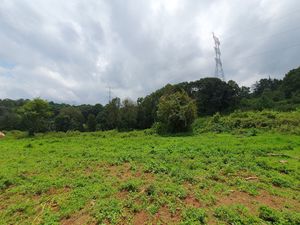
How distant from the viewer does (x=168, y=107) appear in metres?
26.0

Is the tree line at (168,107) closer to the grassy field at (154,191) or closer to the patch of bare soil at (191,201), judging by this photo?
the grassy field at (154,191)

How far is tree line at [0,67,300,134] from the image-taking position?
2633cm

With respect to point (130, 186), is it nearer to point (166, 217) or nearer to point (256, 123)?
point (166, 217)

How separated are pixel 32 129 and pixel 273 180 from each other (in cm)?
3344

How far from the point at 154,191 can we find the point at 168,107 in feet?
66.7

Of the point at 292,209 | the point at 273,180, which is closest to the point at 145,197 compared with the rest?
the point at 292,209

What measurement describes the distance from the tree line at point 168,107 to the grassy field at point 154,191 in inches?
632

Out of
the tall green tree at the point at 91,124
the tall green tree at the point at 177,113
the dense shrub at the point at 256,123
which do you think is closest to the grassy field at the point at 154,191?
the dense shrub at the point at 256,123

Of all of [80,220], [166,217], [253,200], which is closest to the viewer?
[166,217]

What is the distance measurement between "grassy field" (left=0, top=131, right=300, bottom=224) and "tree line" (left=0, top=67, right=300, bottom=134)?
1604cm

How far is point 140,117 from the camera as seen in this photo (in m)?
45.3

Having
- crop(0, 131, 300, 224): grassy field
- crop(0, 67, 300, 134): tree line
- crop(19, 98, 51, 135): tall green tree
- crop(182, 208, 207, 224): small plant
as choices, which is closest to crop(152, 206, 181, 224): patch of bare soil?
crop(0, 131, 300, 224): grassy field

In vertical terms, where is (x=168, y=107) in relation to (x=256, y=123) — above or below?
above

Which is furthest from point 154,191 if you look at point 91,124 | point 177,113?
point 91,124
